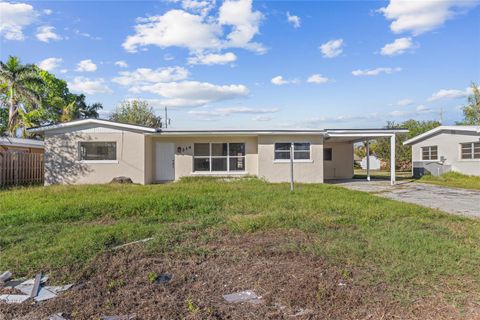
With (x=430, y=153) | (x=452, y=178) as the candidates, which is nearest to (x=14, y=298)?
(x=452, y=178)

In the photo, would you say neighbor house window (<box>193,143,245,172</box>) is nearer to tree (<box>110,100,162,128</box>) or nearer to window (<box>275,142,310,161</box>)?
window (<box>275,142,310,161</box>)

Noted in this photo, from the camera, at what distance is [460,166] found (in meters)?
21.2

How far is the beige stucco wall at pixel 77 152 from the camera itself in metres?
16.5

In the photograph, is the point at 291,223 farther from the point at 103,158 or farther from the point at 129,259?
the point at 103,158

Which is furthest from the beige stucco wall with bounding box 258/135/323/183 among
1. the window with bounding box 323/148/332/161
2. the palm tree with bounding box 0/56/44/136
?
the palm tree with bounding box 0/56/44/136

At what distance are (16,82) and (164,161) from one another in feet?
42.4

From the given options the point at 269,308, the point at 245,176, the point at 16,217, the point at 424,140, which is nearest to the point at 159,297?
the point at 269,308

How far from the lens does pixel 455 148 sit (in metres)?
21.6

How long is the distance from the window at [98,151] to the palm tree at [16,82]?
9669 mm

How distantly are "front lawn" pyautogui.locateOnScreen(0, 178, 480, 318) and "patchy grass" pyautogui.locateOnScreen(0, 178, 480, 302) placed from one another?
0.07ft

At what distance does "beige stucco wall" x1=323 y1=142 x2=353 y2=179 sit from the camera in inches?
867

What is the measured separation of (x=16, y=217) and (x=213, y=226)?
15.2 feet

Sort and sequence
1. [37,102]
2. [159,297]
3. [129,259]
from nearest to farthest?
[159,297], [129,259], [37,102]

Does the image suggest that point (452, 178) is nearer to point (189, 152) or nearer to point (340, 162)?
point (340, 162)
